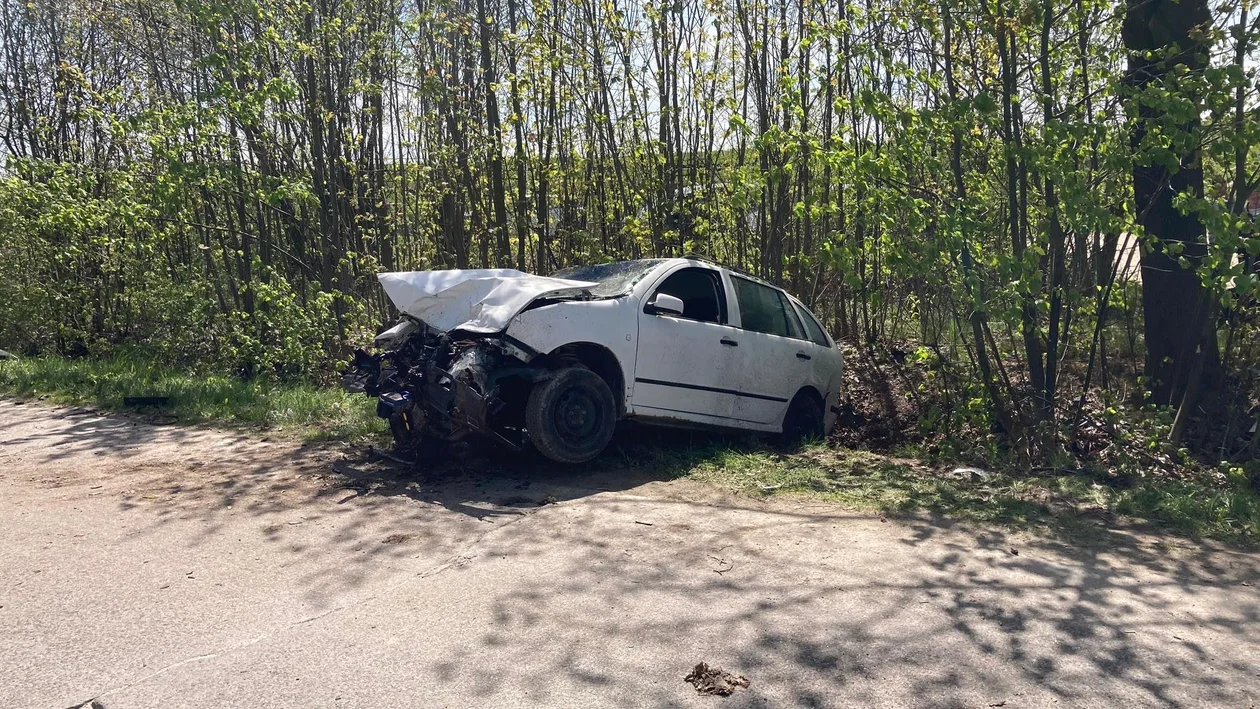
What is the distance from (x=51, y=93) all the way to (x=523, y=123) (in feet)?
42.2

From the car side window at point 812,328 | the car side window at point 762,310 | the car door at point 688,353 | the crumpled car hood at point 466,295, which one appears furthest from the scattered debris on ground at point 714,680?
the car side window at point 812,328

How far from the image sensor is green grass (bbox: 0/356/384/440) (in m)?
9.88

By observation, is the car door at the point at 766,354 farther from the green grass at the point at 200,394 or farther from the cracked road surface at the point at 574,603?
the green grass at the point at 200,394

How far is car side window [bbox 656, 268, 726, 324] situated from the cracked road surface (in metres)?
1.99

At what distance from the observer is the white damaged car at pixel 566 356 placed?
7.10 meters

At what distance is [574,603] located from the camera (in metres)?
4.65

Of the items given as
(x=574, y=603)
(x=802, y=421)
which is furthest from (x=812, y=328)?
(x=574, y=603)

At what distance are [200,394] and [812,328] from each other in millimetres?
6991

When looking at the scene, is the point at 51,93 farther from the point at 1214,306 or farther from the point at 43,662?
the point at 1214,306

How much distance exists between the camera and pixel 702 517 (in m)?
6.34

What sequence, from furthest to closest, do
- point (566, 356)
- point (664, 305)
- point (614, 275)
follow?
1. point (614, 275)
2. point (664, 305)
3. point (566, 356)

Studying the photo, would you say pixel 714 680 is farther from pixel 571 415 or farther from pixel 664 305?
pixel 664 305

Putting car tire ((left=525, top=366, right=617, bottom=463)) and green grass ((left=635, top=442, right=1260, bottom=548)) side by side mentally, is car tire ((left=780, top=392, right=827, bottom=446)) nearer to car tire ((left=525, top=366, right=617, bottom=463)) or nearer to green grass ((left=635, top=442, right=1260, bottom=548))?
green grass ((left=635, top=442, right=1260, bottom=548))

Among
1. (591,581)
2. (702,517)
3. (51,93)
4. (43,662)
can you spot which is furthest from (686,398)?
(51,93)
